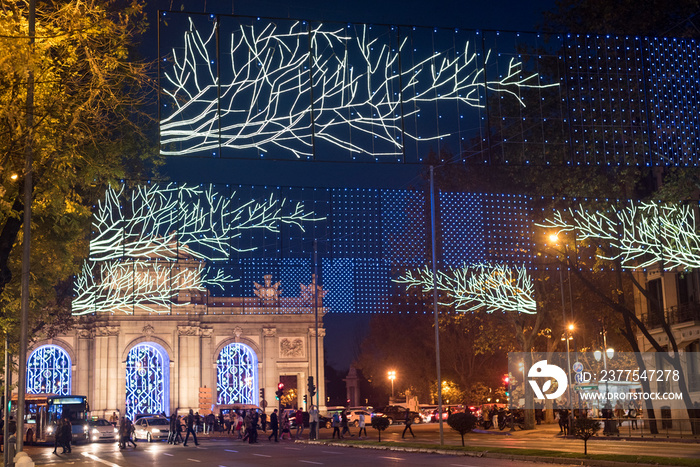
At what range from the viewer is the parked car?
46.3 metres

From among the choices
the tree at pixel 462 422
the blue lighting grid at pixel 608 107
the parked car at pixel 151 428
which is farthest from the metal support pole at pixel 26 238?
the parked car at pixel 151 428

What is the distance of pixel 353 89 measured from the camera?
21484 mm

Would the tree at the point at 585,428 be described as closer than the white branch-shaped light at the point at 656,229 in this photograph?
Yes

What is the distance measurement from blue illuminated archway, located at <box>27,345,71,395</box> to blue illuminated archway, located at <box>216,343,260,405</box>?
1353 centimetres

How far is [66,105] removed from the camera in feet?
54.3

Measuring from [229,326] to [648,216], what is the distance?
55.3 meters

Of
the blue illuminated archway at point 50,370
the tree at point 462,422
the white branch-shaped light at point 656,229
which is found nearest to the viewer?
the tree at point 462,422

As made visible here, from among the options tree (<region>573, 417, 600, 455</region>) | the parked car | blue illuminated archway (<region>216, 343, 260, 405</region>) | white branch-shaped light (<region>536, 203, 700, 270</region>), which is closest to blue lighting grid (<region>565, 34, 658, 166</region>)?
white branch-shaped light (<region>536, 203, 700, 270</region>)

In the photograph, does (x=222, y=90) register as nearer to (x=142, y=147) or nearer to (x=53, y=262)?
(x=142, y=147)

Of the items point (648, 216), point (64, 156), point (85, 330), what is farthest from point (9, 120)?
point (85, 330)

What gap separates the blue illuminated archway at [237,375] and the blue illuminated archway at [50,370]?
1353cm

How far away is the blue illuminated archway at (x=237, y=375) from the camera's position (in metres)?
79.5

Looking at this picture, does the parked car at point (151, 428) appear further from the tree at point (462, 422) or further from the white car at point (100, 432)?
the tree at point (462, 422)

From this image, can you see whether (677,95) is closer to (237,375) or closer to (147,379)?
(237,375)
